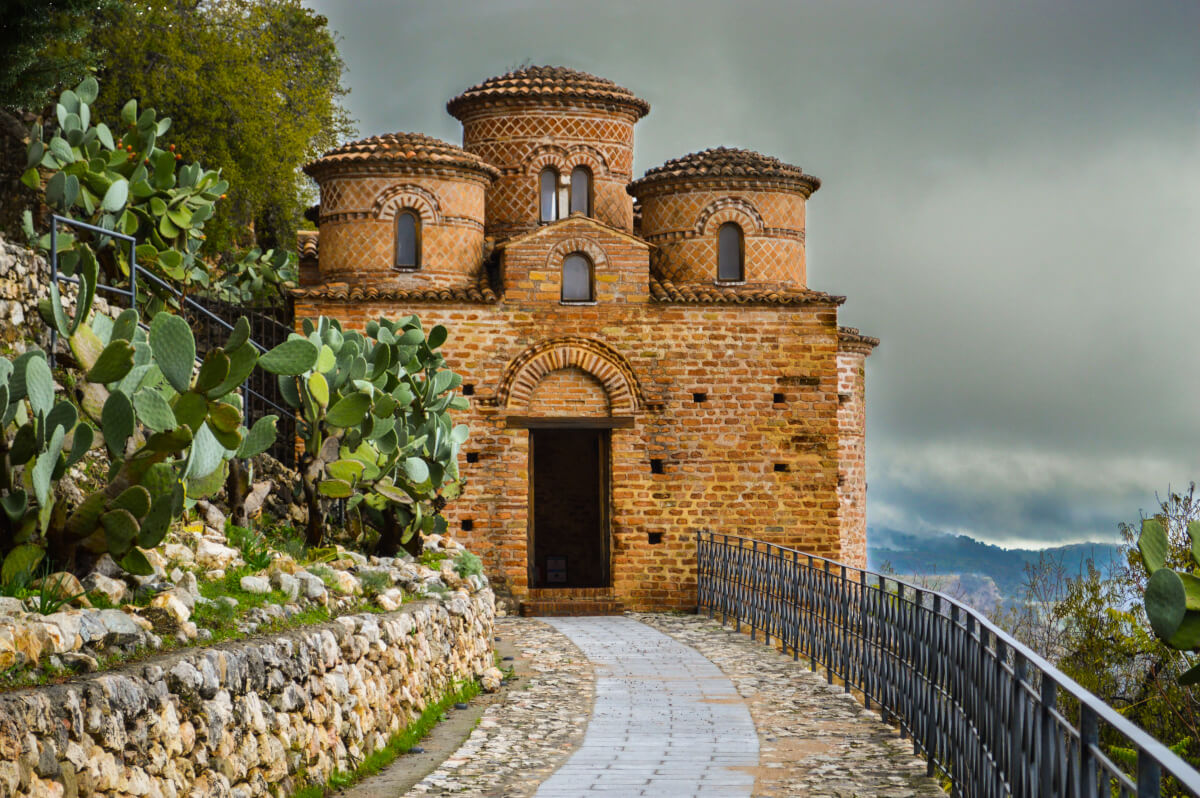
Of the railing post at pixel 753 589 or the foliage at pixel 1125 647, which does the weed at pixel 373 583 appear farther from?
the foliage at pixel 1125 647

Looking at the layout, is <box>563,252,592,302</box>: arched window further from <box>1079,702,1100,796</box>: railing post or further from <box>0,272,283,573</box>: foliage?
<box>1079,702,1100,796</box>: railing post

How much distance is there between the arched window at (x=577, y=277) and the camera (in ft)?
65.7

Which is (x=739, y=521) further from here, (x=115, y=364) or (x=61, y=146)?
(x=115, y=364)

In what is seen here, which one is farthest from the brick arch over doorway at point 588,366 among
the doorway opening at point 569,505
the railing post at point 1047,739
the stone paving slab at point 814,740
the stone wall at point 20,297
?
the railing post at point 1047,739

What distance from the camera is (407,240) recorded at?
20406mm

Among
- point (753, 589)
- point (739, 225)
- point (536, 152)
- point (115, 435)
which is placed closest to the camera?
point (115, 435)

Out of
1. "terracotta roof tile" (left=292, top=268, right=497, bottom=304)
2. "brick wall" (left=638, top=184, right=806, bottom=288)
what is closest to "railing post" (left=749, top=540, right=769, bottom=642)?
"terracotta roof tile" (left=292, top=268, right=497, bottom=304)

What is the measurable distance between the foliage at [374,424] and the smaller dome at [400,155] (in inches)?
231

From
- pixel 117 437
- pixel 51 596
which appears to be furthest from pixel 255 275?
pixel 51 596

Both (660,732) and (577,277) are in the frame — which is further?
(577,277)

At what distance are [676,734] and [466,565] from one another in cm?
461

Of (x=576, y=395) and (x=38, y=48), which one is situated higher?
(x=38, y=48)

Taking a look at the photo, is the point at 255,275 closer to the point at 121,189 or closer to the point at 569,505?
the point at 569,505

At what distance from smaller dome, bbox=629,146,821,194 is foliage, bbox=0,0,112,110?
893 cm
